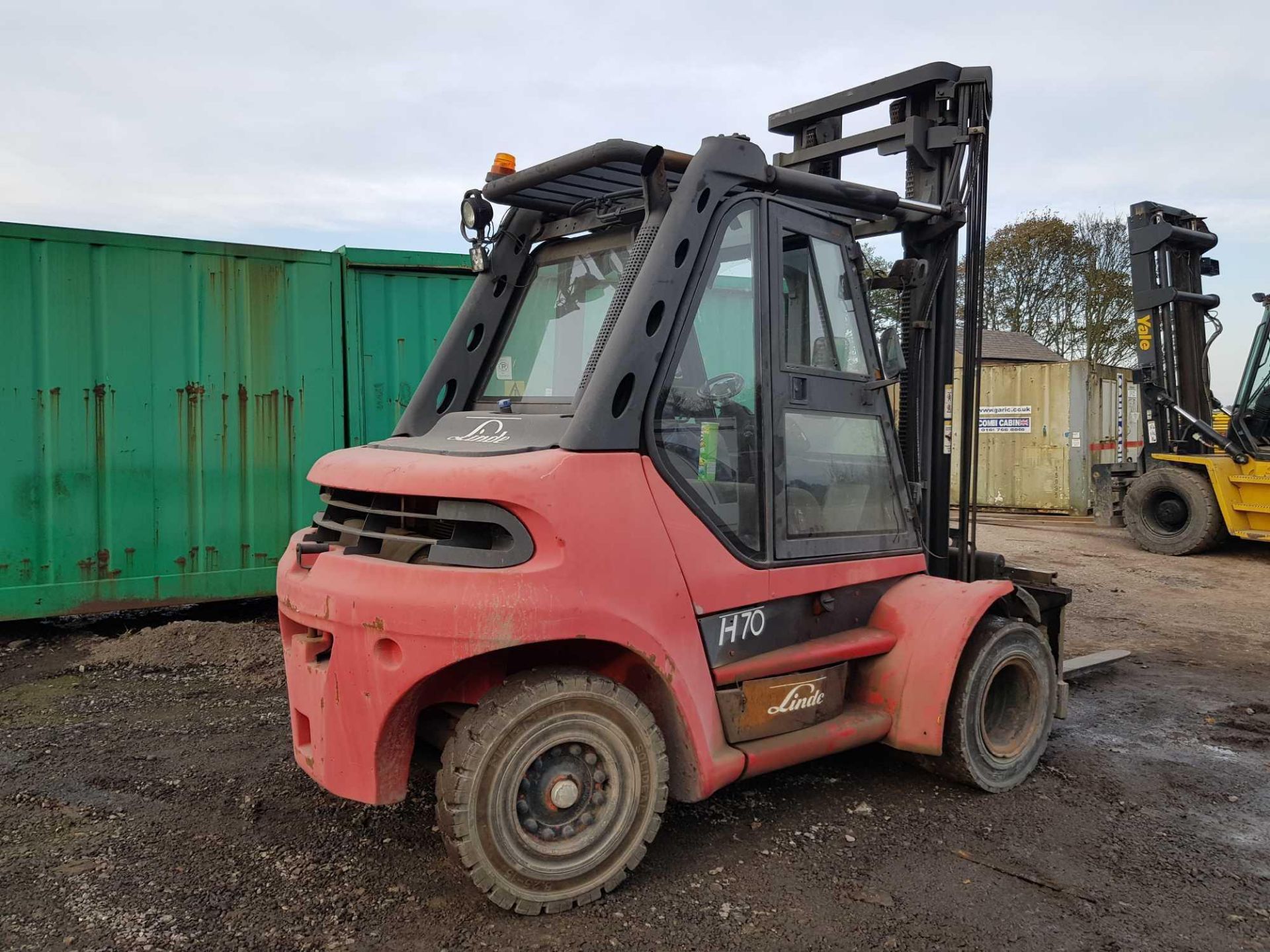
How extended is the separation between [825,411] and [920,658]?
1.10 m

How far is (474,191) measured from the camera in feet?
13.5

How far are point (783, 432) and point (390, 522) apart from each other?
1505 millimetres

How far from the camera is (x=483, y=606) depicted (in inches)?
118

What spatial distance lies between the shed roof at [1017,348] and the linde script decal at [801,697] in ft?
104

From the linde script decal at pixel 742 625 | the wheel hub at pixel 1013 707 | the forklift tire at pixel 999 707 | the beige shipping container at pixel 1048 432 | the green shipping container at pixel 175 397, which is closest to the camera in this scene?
the linde script decal at pixel 742 625

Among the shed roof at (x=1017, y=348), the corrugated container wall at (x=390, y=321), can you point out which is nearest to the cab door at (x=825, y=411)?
the corrugated container wall at (x=390, y=321)

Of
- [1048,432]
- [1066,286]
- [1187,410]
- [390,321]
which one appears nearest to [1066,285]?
[1066,286]

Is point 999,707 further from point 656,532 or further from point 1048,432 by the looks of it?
point 1048,432

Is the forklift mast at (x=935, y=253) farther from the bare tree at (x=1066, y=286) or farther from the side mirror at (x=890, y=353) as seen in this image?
the bare tree at (x=1066, y=286)

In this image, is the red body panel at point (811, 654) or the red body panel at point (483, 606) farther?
the red body panel at point (811, 654)

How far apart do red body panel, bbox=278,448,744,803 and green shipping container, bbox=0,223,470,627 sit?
13.2 ft

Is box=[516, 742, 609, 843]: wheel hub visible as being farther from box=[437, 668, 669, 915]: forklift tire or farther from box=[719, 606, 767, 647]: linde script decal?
box=[719, 606, 767, 647]: linde script decal

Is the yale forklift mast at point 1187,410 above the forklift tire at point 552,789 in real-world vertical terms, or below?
above

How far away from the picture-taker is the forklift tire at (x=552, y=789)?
3.09m
